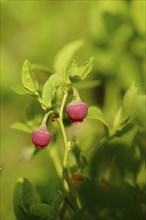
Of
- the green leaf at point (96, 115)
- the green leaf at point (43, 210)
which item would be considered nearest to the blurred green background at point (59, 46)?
the green leaf at point (96, 115)

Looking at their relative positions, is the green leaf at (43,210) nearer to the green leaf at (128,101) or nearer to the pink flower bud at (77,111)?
the pink flower bud at (77,111)

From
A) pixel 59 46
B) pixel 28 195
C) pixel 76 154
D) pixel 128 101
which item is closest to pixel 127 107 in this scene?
pixel 128 101

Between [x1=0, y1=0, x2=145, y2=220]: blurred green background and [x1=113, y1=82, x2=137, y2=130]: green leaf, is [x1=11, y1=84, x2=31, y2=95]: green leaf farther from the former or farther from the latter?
[x1=0, y1=0, x2=145, y2=220]: blurred green background

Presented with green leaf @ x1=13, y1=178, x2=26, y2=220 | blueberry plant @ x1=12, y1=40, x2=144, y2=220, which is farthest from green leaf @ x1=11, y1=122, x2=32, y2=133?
green leaf @ x1=13, y1=178, x2=26, y2=220

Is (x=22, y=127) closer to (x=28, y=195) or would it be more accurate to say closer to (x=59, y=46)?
(x=28, y=195)

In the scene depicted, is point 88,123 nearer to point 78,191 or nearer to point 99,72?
point 99,72
